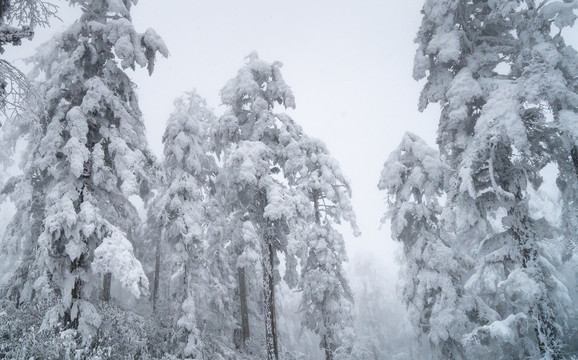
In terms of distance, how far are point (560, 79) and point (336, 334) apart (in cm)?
1420

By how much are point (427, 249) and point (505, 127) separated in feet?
22.6

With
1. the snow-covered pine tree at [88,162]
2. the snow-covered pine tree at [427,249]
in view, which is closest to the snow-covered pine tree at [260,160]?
the snow-covered pine tree at [88,162]

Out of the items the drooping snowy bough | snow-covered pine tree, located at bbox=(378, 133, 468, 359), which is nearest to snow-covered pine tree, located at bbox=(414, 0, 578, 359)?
the drooping snowy bough

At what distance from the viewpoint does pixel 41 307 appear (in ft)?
34.7

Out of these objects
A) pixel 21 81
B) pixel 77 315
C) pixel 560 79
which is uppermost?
pixel 560 79

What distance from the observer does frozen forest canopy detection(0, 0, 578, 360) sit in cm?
952

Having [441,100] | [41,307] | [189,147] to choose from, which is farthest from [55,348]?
[441,100]

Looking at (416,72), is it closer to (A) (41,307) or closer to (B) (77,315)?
(B) (77,315)

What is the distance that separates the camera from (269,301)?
46.2ft

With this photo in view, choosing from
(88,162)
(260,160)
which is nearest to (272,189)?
(260,160)

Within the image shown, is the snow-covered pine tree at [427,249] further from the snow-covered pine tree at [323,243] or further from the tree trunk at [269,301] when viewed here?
the tree trunk at [269,301]

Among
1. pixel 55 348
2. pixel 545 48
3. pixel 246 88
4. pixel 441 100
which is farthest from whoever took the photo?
pixel 246 88

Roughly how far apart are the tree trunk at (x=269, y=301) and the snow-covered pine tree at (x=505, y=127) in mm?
7243

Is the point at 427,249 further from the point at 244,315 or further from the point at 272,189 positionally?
the point at 244,315
